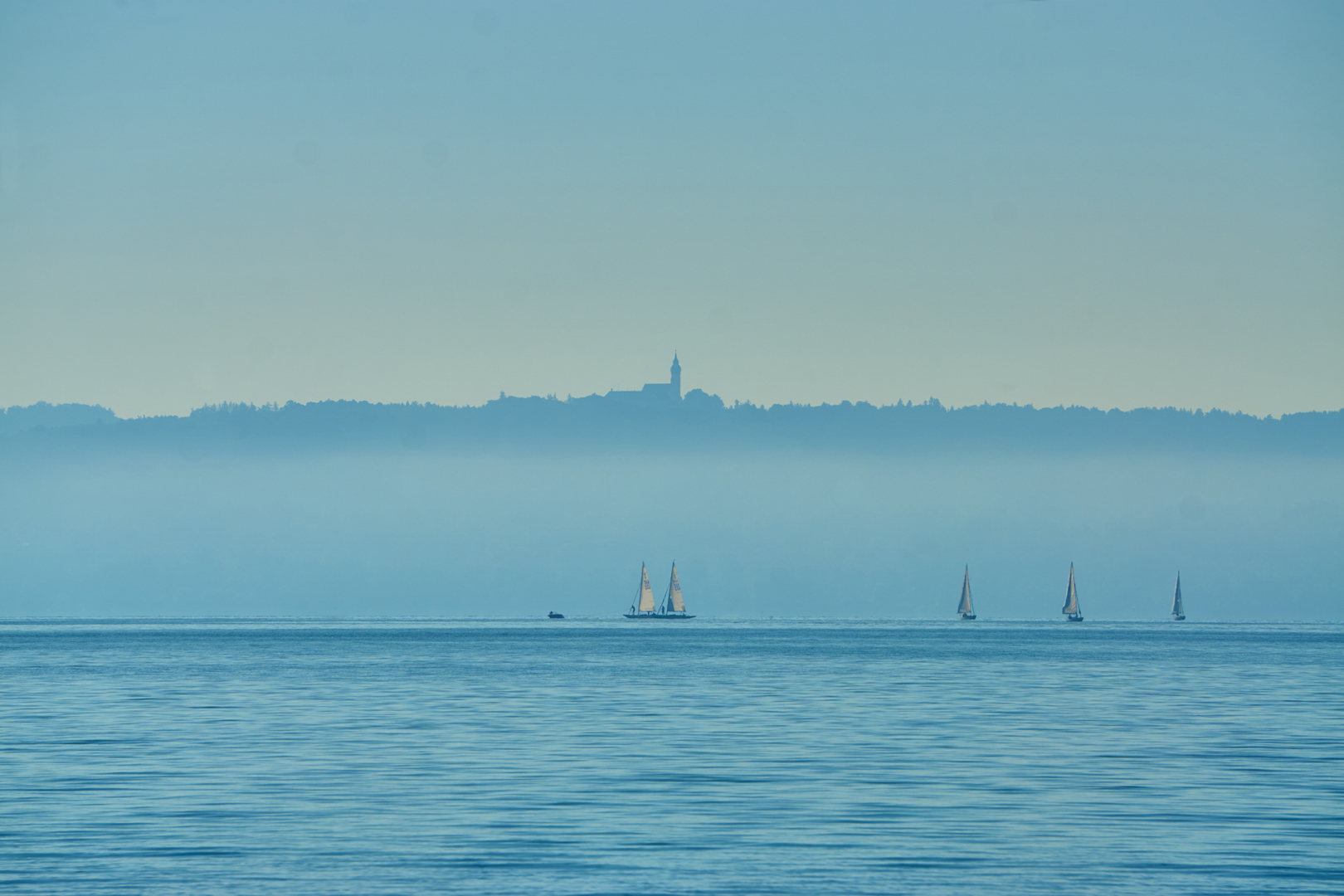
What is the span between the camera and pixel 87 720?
6366cm

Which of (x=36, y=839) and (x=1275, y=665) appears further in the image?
(x=1275, y=665)

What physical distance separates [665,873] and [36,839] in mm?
13730

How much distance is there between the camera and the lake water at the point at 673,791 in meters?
29.4

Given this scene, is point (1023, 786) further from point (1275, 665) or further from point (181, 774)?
point (1275, 665)

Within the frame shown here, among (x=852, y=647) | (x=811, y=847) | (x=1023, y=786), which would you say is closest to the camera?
(x=811, y=847)

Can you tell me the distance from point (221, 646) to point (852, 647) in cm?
7797

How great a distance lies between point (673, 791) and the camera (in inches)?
1597

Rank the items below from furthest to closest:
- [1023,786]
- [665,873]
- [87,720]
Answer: [87,720], [1023,786], [665,873]

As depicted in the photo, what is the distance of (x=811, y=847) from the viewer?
105ft

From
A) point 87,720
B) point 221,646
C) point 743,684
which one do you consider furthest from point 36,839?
point 221,646

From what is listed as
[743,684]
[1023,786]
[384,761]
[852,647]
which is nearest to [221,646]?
[852,647]

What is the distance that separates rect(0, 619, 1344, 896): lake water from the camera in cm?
2944

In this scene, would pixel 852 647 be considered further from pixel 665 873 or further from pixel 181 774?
pixel 665 873

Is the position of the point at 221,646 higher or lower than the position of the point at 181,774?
lower
